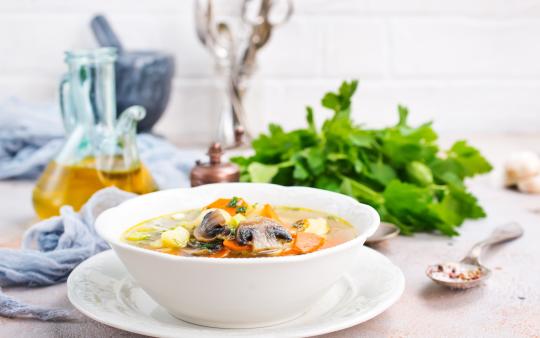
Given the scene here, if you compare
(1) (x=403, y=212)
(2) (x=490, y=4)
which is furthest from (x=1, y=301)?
(2) (x=490, y=4)

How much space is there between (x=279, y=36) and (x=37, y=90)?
0.72 meters

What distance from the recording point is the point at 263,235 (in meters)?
0.92

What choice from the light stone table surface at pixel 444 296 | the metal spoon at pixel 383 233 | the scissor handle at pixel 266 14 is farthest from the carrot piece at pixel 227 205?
the scissor handle at pixel 266 14

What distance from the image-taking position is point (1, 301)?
3.36ft

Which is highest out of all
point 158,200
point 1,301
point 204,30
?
point 204,30

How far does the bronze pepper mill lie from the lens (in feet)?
4.48

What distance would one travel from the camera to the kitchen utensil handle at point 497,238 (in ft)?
3.95

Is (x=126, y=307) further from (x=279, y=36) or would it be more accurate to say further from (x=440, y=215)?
(x=279, y=36)

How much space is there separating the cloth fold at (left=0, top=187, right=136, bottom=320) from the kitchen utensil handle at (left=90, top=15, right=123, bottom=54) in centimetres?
91

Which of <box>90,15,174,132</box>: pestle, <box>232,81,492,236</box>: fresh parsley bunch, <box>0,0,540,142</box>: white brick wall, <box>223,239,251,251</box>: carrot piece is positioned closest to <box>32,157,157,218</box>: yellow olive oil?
<box>232,81,492,236</box>: fresh parsley bunch

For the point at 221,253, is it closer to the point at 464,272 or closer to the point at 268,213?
the point at 268,213

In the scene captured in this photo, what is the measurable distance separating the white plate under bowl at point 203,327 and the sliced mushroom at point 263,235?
0.09 m

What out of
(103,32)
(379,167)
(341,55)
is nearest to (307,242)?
(379,167)

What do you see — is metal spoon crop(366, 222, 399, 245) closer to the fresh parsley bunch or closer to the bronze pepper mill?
the fresh parsley bunch
